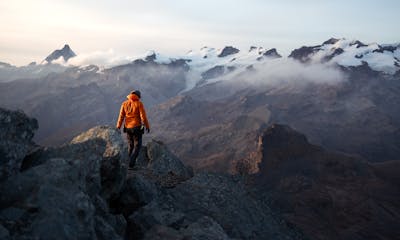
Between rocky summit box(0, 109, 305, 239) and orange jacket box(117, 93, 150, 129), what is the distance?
144cm

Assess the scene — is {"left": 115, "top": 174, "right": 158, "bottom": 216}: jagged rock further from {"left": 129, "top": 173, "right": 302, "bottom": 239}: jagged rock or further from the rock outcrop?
the rock outcrop

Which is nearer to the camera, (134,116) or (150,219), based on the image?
(150,219)

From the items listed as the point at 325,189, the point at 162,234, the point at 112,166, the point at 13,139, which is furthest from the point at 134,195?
the point at 325,189

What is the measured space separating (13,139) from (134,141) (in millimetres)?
5735

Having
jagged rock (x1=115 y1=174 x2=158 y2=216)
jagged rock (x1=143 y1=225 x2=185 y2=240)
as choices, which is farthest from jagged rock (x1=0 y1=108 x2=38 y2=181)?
jagged rock (x1=143 y1=225 x2=185 y2=240)

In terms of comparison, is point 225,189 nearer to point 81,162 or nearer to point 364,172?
point 81,162

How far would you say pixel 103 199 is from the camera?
10.8m

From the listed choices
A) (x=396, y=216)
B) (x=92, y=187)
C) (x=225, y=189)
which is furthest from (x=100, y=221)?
(x=396, y=216)

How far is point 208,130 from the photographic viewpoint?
176750mm

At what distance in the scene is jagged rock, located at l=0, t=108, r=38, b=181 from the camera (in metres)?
9.41

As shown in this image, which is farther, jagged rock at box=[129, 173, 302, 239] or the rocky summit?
jagged rock at box=[129, 173, 302, 239]

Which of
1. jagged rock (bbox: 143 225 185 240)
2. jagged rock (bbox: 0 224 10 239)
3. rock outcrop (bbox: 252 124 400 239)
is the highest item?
jagged rock (bbox: 0 224 10 239)

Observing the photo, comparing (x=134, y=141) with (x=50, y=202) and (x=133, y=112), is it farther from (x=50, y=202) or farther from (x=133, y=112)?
(x=50, y=202)

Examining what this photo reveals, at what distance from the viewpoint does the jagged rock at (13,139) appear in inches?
371
